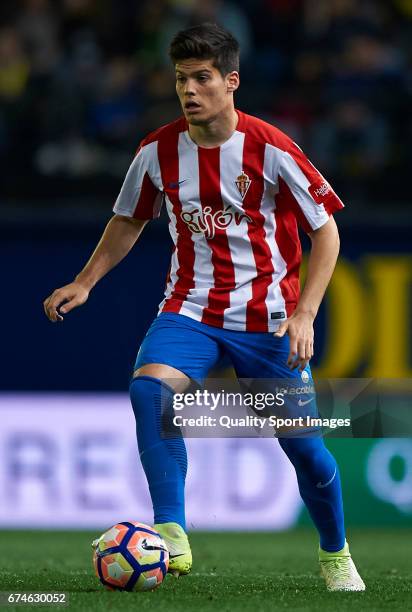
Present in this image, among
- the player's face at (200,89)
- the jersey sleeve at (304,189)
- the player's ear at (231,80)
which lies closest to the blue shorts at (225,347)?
the jersey sleeve at (304,189)

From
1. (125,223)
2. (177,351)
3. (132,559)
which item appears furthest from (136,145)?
(132,559)

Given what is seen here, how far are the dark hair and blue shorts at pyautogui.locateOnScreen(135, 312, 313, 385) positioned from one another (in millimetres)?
918

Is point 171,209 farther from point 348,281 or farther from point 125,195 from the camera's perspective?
point 348,281

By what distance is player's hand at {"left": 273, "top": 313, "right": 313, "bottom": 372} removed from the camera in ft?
15.2

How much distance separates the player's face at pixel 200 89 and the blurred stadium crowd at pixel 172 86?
5254 mm

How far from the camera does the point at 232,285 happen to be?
4.95 m

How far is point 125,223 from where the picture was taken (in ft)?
17.1

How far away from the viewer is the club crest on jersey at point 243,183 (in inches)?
194

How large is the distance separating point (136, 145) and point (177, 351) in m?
5.95

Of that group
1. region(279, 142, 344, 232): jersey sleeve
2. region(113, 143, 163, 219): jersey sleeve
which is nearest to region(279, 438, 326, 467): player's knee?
region(279, 142, 344, 232): jersey sleeve

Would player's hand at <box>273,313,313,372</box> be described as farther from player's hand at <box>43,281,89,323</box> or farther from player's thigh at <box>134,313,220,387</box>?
player's hand at <box>43,281,89,323</box>

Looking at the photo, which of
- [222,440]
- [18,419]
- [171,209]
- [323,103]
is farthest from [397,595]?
[323,103]

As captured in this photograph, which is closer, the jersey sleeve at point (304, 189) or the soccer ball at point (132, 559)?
the soccer ball at point (132, 559)

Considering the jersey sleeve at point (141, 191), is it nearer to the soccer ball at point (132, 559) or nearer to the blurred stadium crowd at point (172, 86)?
the soccer ball at point (132, 559)
